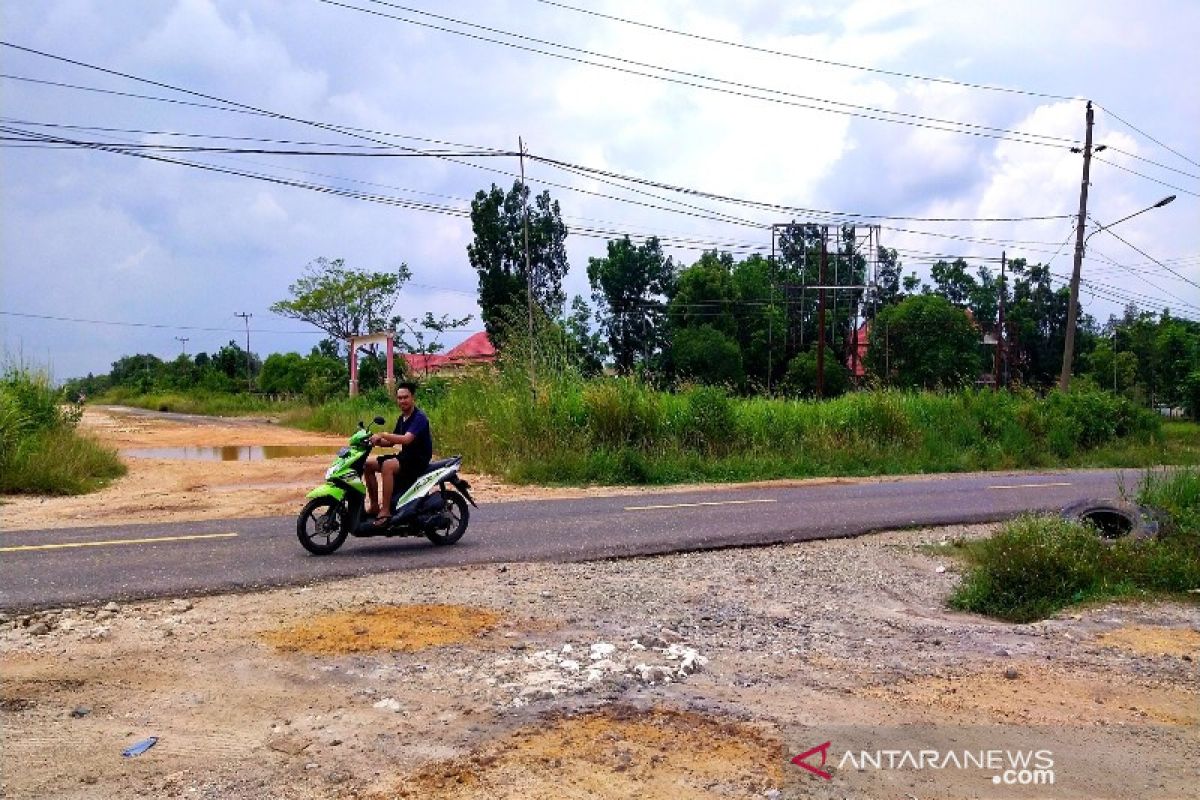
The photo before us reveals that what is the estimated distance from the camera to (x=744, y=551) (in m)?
10.9

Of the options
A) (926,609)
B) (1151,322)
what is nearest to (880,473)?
(926,609)

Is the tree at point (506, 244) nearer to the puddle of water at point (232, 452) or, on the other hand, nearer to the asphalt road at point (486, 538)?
the puddle of water at point (232, 452)

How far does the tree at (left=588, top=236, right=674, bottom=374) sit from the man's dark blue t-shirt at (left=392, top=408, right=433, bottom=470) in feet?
155

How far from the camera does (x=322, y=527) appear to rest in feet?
32.3

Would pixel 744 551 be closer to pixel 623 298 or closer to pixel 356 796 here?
pixel 356 796

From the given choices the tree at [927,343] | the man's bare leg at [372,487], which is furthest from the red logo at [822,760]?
the tree at [927,343]

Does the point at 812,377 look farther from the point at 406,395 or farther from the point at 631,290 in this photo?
the point at 406,395

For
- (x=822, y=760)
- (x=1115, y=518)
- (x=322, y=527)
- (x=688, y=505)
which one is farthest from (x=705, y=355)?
(x=822, y=760)

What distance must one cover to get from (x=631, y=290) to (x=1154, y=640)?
170 ft

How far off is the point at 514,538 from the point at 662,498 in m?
4.88

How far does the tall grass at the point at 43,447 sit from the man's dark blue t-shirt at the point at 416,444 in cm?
894

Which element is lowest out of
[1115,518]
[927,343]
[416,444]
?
[1115,518]

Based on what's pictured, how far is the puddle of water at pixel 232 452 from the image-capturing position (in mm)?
27484

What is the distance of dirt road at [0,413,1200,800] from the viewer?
434 cm
